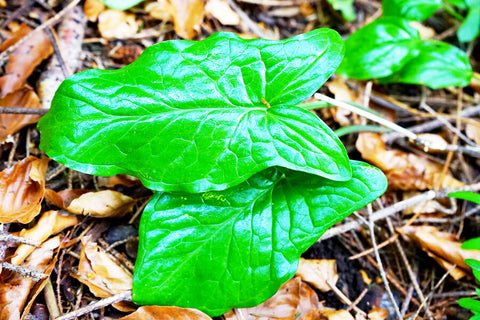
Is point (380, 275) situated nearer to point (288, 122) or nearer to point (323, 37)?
point (288, 122)

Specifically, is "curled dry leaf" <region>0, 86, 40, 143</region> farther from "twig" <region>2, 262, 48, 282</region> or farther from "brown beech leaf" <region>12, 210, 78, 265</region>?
"twig" <region>2, 262, 48, 282</region>

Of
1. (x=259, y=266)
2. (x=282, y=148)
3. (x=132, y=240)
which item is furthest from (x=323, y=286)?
(x=132, y=240)

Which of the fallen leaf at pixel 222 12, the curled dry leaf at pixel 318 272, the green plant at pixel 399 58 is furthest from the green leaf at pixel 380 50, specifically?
the curled dry leaf at pixel 318 272

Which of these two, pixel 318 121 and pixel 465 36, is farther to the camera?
pixel 465 36

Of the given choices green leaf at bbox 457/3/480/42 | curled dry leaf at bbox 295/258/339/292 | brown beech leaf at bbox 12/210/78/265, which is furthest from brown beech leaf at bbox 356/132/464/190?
brown beech leaf at bbox 12/210/78/265

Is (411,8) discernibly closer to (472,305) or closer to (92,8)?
(472,305)

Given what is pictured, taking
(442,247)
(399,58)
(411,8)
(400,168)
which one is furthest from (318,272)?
(411,8)
